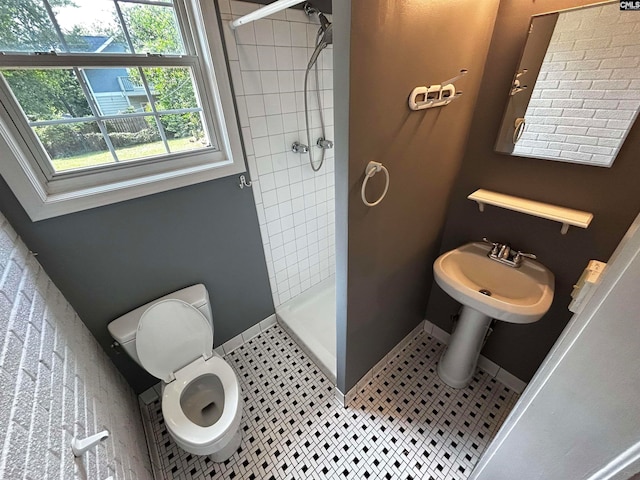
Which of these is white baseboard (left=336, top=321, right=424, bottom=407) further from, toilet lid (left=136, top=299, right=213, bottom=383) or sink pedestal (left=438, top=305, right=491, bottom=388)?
toilet lid (left=136, top=299, right=213, bottom=383)

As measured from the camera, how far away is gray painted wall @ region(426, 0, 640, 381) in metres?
1.06

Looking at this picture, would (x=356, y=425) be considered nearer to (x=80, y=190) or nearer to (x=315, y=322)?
(x=315, y=322)

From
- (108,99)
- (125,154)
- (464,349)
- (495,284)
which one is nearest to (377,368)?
(464,349)

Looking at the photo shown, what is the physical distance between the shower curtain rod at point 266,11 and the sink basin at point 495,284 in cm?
128

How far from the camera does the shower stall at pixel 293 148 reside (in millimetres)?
1369

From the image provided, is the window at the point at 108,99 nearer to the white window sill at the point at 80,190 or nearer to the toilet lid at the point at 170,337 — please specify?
the white window sill at the point at 80,190

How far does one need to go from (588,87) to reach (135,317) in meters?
2.24

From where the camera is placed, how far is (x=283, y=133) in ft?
5.36

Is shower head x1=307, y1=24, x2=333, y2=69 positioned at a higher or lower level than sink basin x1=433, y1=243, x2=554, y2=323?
higher

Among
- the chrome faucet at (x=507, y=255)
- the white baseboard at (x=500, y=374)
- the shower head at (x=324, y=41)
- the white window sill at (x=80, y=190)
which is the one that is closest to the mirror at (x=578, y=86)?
the chrome faucet at (x=507, y=255)

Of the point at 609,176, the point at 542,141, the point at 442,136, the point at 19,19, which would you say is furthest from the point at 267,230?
the point at 609,176

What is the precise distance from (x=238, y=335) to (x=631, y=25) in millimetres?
2482

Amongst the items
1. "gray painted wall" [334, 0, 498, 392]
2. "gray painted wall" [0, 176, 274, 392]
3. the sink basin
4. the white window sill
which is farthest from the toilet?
the sink basin

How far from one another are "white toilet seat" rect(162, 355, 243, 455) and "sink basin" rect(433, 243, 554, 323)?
3.95 ft
